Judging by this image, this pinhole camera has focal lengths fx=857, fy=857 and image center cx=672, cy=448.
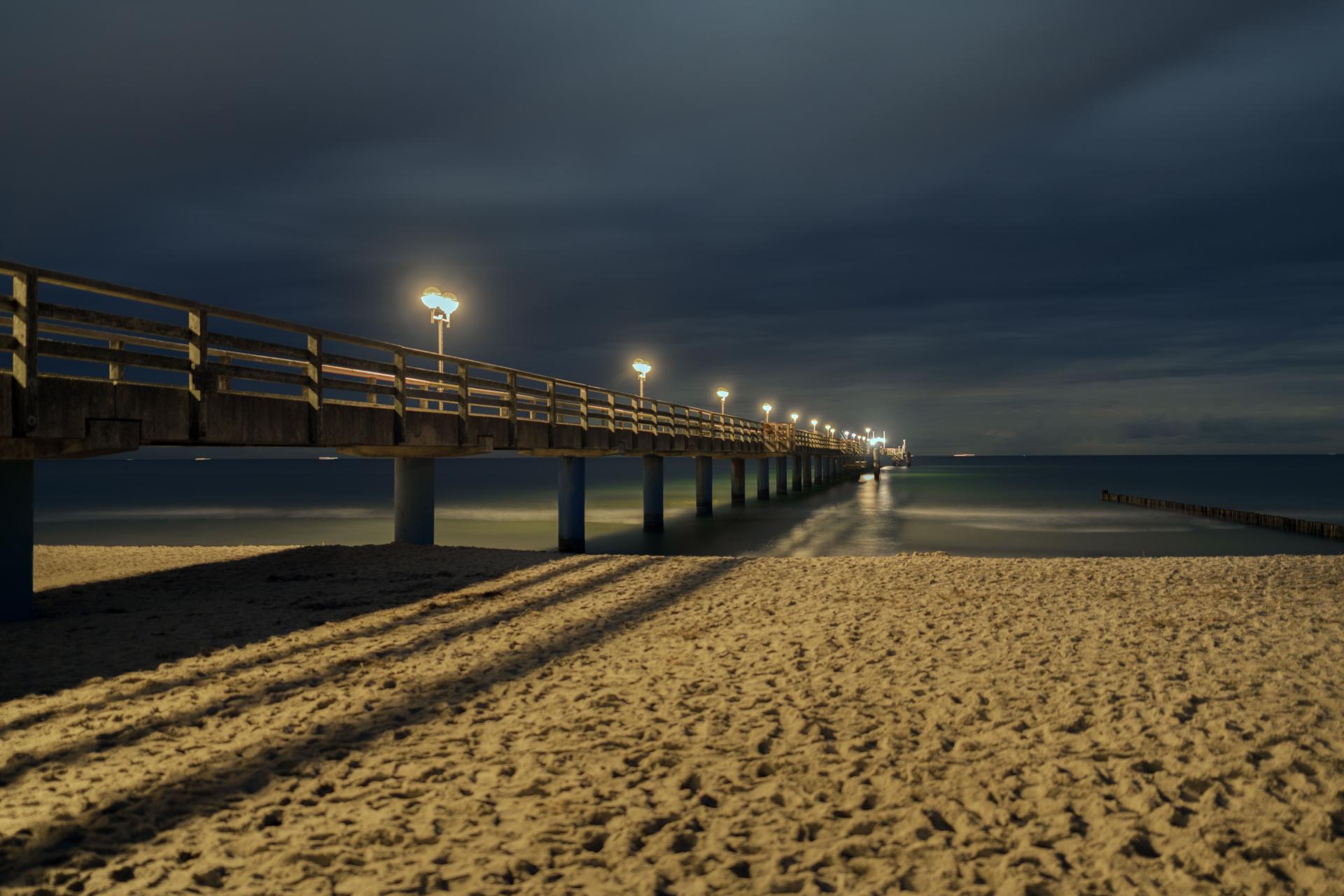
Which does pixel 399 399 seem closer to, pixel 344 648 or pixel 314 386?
pixel 314 386

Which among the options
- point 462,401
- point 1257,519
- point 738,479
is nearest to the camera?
point 462,401

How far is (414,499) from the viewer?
58.5 feet

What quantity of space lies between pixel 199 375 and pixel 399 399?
4.26m

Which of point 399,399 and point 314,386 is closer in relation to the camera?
point 314,386

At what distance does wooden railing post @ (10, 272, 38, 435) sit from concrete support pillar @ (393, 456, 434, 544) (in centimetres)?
973

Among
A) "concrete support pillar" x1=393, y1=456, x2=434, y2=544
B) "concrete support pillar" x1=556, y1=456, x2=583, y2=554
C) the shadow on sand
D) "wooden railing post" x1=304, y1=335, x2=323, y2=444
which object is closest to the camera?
the shadow on sand

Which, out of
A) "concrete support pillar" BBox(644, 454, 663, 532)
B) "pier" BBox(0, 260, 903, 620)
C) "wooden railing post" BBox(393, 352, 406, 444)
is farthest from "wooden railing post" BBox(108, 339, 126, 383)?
"concrete support pillar" BBox(644, 454, 663, 532)

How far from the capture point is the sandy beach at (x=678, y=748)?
434cm

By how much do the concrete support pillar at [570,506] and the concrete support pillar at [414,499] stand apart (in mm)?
7941

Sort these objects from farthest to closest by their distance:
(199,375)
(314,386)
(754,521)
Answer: (754,521), (314,386), (199,375)

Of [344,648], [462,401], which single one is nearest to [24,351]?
[344,648]

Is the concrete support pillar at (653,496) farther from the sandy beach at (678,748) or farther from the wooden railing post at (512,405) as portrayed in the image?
the sandy beach at (678,748)

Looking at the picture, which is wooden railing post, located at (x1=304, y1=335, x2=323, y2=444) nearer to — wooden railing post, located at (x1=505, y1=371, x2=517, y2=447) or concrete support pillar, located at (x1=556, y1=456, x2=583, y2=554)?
wooden railing post, located at (x1=505, y1=371, x2=517, y2=447)

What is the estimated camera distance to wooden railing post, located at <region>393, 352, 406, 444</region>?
44.6 feet
